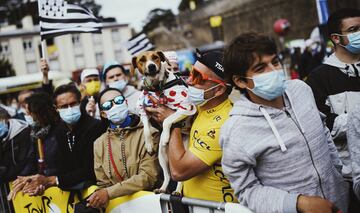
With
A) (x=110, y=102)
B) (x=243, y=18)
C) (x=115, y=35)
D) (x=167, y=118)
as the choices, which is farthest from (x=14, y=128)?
(x=115, y=35)

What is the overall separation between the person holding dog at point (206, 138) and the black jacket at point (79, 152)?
155 cm

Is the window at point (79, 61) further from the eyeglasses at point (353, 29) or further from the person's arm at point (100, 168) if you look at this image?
the eyeglasses at point (353, 29)

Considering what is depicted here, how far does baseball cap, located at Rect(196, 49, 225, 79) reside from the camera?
9.42 feet

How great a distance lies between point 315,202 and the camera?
2154mm

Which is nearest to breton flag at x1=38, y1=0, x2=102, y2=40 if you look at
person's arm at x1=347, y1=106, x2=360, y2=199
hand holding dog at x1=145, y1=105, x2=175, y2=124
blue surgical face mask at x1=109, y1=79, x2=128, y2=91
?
blue surgical face mask at x1=109, y1=79, x2=128, y2=91

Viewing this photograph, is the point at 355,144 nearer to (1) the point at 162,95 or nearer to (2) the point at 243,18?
(1) the point at 162,95

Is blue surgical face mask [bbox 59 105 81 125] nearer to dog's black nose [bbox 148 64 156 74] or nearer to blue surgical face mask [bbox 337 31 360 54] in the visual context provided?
dog's black nose [bbox 148 64 156 74]

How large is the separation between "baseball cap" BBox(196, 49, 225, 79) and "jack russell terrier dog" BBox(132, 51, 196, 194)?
0.35 m

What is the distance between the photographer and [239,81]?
247cm

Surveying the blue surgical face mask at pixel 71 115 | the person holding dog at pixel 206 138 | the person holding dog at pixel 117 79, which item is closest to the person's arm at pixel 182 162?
the person holding dog at pixel 206 138

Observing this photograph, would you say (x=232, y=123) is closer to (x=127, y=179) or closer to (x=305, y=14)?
(x=127, y=179)

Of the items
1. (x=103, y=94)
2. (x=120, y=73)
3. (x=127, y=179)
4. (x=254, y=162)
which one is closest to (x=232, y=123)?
(x=254, y=162)

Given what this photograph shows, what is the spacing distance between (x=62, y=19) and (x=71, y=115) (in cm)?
235

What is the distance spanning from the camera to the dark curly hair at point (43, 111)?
15.5 ft
